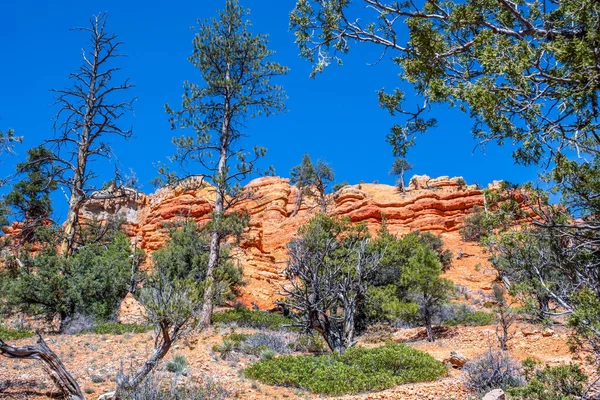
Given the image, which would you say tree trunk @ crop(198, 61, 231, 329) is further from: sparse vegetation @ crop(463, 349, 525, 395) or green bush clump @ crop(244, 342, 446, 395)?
sparse vegetation @ crop(463, 349, 525, 395)

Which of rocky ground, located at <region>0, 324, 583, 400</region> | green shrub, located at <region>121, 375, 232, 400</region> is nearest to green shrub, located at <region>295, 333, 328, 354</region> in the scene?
rocky ground, located at <region>0, 324, 583, 400</region>

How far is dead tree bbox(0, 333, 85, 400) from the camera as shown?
600 cm

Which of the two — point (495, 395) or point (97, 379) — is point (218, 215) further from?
point (495, 395)

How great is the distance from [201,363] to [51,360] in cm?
433

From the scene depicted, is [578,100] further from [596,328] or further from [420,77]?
[596,328]

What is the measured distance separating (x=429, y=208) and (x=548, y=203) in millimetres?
37690

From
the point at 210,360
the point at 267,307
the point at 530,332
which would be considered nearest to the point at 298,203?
the point at 267,307

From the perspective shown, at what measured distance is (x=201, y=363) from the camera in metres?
10.0

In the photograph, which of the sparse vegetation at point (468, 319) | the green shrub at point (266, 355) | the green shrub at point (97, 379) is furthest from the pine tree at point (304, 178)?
the green shrub at point (97, 379)

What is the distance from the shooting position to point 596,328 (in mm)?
5438

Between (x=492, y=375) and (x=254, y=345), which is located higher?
(x=254, y=345)

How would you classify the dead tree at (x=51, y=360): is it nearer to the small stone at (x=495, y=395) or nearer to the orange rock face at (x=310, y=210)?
the small stone at (x=495, y=395)

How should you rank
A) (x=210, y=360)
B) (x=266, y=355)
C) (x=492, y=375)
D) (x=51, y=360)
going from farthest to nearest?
(x=266, y=355)
(x=210, y=360)
(x=492, y=375)
(x=51, y=360)

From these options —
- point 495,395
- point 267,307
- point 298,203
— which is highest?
point 298,203
